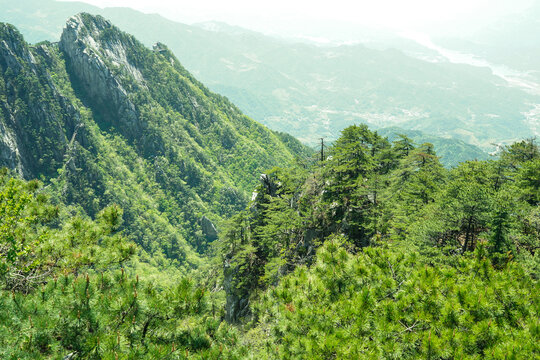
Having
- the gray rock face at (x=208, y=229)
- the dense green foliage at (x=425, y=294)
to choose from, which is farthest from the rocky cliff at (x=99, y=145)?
the dense green foliage at (x=425, y=294)

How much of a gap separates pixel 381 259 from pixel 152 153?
197501mm

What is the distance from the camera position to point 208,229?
16538cm

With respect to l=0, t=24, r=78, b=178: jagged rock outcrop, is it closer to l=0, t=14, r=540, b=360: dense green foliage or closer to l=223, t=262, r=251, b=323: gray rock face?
l=223, t=262, r=251, b=323: gray rock face

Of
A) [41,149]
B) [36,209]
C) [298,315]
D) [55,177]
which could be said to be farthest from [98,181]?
[298,315]

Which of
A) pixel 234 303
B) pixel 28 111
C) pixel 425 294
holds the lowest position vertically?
pixel 234 303

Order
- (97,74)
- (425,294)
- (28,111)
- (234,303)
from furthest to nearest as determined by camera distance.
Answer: (97,74) < (28,111) < (234,303) < (425,294)

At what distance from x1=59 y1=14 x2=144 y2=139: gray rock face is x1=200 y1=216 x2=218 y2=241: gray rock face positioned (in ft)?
253

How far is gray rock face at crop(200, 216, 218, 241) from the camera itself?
164 m

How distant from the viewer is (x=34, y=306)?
7.89 m

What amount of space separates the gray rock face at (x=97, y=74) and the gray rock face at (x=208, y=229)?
77137 millimetres

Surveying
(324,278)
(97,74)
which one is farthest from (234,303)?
(97,74)

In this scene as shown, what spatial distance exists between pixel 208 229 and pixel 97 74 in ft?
383

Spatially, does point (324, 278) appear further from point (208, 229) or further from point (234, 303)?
point (208, 229)

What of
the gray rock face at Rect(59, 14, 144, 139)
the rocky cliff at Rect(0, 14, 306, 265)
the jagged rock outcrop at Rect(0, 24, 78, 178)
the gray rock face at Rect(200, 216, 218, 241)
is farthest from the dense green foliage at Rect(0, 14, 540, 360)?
the gray rock face at Rect(59, 14, 144, 139)
